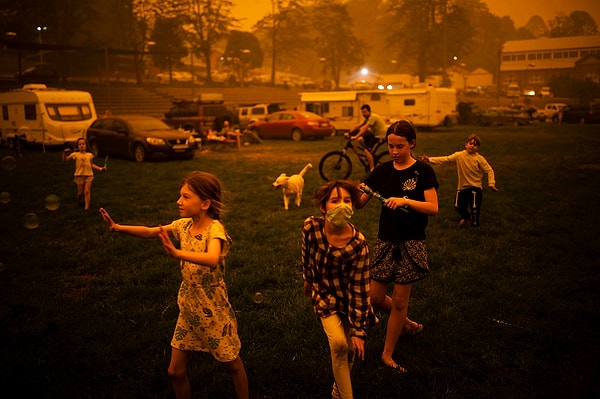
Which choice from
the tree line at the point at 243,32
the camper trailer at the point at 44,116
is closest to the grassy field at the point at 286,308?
the camper trailer at the point at 44,116

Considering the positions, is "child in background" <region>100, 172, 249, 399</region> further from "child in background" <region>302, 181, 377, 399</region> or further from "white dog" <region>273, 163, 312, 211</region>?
"white dog" <region>273, 163, 312, 211</region>

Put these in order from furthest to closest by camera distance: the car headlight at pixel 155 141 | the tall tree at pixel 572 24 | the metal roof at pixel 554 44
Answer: the tall tree at pixel 572 24
the metal roof at pixel 554 44
the car headlight at pixel 155 141

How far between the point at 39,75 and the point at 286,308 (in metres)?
41.3

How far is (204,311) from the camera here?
318 cm

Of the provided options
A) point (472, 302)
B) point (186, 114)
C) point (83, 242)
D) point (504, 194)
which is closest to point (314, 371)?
point (472, 302)

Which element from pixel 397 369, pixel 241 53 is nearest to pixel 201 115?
pixel 397 369

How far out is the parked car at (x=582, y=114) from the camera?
36.6 meters

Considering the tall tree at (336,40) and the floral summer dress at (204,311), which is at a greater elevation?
the tall tree at (336,40)

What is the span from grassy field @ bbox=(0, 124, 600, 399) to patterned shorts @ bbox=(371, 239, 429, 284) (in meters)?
0.79

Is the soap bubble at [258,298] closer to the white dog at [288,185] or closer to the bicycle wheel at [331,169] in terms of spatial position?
the white dog at [288,185]

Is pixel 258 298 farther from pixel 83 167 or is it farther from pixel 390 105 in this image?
pixel 390 105

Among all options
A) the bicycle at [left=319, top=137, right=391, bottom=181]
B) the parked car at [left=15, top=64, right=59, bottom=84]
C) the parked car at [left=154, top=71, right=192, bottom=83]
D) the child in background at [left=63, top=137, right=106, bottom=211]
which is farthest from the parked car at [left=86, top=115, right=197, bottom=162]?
the parked car at [left=154, top=71, right=192, bottom=83]

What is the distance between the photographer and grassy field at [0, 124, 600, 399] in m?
3.90

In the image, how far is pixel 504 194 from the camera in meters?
11.2
